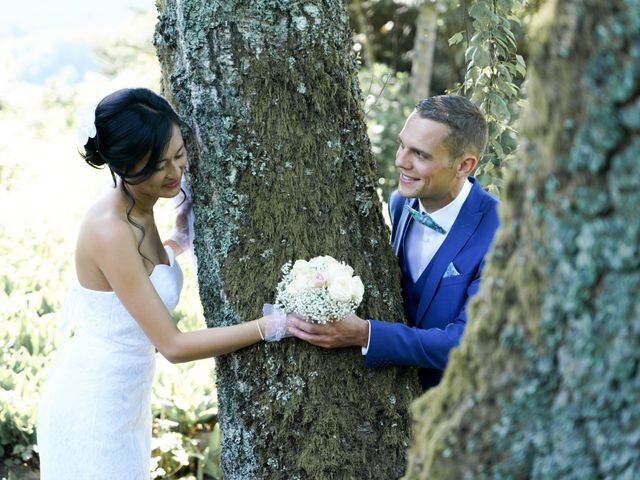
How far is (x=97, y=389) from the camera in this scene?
3.32 m

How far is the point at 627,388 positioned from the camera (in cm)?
154

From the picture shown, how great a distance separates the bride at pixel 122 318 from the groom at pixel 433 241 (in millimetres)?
368

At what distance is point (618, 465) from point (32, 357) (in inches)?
174

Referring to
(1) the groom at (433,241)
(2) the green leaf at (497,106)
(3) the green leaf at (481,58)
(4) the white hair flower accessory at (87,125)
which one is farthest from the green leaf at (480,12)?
(4) the white hair flower accessory at (87,125)

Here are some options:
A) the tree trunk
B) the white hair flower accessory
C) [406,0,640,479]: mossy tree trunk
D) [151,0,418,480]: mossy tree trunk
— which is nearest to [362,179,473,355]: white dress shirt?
[151,0,418,480]: mossy tree trunk

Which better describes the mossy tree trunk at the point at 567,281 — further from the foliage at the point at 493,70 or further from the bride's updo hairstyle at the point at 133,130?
the foliage at the point at 493,70

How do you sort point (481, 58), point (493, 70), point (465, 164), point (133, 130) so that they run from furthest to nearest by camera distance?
point (493, 70) < point (481, 58) < point (465, 164) < point (133, 130)

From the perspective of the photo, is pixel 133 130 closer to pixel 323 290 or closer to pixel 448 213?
pixel 323 290

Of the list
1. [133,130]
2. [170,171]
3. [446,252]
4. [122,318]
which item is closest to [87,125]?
[133,130]

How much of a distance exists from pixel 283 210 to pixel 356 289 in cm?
42

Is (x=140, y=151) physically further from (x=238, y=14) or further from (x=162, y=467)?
(x=162, y=467)

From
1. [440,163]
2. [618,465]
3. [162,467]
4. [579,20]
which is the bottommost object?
[162,467]

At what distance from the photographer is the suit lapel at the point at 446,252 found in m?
3.16

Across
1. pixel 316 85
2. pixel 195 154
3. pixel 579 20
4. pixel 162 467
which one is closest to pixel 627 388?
pixel 579 20
